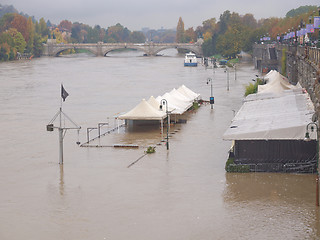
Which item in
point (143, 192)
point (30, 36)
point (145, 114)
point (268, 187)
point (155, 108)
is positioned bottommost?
point (143, 192)

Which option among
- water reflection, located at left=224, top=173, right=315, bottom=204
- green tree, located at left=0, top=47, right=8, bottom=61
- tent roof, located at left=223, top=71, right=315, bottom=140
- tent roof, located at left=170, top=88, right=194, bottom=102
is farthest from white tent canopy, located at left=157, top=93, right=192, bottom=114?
green tree, located at left=0, top=47, right=8, bottom=61

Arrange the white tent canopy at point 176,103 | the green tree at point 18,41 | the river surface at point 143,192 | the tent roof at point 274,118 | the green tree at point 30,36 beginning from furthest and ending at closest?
the green tree at point 30,36
the green tree at point 18,41
the white tent canopy at point 176,103
the tent roof at point 274,118
the river surface at point 143,192

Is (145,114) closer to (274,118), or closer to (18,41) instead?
(274,118)

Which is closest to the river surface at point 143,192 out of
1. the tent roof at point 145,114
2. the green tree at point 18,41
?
the tent roof at point 145,114

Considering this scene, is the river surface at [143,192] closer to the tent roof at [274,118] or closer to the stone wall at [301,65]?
the tent roof at [274,118]

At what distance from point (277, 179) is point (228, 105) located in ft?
107

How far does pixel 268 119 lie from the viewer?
3397 cm

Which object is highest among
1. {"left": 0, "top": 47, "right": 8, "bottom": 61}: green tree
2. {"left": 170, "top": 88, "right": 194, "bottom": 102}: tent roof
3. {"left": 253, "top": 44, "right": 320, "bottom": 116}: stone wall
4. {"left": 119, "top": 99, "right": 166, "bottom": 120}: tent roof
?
{"left": 0, "top": 47, "right": 8, "bottom": 61}: green tree

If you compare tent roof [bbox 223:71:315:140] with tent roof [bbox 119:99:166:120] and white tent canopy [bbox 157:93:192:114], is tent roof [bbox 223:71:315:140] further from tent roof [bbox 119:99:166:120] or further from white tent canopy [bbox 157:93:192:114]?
tent roof [bbox 119:99:166:120]

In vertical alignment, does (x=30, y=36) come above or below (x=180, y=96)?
above

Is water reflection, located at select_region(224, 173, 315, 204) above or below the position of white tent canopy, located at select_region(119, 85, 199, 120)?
below

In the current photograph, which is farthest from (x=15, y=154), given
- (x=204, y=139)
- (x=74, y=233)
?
(x=74, y=233)

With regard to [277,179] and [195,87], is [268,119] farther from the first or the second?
[195,87]

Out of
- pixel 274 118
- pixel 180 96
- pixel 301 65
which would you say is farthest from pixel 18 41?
pixel 274 118
